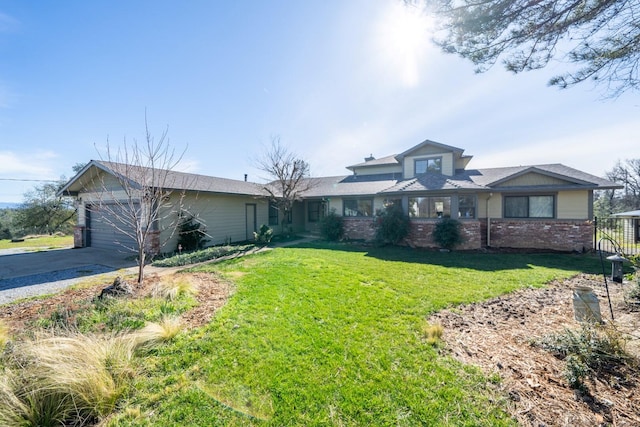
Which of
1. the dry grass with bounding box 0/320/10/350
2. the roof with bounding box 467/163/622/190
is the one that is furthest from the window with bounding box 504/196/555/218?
the dry grass with bounding box 0/320/10/350

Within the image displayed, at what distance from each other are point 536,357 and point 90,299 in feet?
24.8

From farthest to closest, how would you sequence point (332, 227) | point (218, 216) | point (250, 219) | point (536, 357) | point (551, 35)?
point (250, 219) < point (332, 227) < point (218, 216) < point (551, 35) < point (536, 357)

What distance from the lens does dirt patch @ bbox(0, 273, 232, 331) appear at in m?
4.16

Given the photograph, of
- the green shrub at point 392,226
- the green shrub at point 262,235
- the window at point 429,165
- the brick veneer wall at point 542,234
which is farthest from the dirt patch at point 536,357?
the window at point 429,165

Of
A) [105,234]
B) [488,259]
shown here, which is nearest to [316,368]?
[488,259]

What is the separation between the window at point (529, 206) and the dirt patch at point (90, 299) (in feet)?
44.5

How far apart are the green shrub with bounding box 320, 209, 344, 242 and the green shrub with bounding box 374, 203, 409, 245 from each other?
2.58 m

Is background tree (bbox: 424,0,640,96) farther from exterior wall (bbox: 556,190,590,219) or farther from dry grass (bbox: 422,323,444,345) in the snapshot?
Answer: exterior wall (bbox: 556,190,590,219)

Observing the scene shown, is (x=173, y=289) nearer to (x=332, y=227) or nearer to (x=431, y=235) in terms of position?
(x=332, y=227)

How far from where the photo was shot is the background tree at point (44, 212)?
2473 cm

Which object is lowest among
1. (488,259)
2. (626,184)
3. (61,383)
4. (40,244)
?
(40,244)

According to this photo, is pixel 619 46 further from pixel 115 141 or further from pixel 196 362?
pixel 115 141

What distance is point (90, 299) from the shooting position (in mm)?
4957

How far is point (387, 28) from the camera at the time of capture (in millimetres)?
5219
